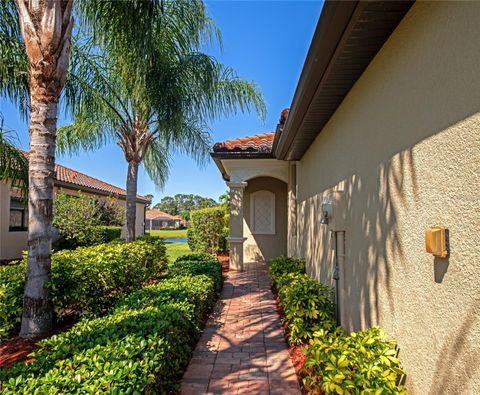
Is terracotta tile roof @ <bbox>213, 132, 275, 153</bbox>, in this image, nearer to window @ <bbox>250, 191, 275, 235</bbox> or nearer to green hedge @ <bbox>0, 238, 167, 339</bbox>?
window @ <bbox>250, 191, 275, 235</bbox>

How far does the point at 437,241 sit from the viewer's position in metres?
2.13

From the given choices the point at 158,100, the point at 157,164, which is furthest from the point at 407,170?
the point at 157,164

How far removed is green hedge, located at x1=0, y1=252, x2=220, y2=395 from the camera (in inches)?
96.0

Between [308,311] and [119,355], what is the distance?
286 centimetres

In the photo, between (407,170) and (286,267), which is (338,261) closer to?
(407,170)

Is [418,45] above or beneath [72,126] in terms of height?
beneath

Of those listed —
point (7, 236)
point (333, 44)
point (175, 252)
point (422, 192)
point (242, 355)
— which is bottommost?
point (175, 252)

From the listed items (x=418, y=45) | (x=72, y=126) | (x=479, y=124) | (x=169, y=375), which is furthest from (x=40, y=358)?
(x=72, y=126)

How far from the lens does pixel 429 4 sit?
7.67 ft

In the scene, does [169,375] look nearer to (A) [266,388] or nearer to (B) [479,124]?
(A) [266,388]

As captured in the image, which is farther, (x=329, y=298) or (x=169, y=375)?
(x=329, y=298)

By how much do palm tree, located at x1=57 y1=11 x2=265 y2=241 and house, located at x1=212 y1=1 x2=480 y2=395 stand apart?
5.49 meters

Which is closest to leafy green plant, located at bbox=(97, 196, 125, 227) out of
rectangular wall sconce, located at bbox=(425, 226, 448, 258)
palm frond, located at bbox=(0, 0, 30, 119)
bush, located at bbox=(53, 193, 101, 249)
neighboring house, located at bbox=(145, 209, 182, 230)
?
bush, located at bbox=(53, 193, 101, 249)

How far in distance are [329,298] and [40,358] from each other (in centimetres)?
414
